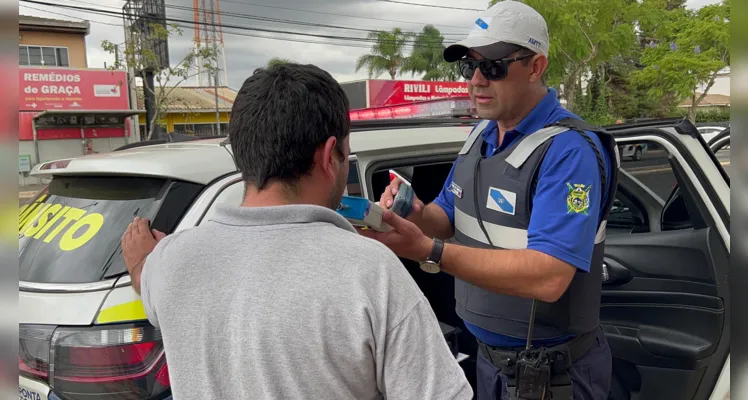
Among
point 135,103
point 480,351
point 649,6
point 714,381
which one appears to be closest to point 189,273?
point 480,351

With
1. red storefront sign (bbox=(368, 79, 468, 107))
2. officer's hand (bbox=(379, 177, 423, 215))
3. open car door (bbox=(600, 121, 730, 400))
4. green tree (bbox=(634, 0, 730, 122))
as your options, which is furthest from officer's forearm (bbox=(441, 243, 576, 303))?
green tree (bbox=(634, 0, 730, 122))

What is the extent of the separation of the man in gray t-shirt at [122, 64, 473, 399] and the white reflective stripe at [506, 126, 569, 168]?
78 cm

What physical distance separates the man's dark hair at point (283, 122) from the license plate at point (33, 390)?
1058mm

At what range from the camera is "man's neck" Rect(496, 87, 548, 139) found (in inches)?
73.0

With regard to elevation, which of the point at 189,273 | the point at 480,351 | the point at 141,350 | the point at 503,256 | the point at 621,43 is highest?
the point at 621,43

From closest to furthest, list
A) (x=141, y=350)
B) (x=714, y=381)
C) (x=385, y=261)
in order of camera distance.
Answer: (x=385, y=261) → (x=141, y=350) → (x=714, y=381)

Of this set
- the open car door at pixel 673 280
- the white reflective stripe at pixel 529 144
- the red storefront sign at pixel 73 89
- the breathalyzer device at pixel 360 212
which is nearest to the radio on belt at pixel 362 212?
the breathalyzer device at pixel 360 212

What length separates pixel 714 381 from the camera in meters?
2.34

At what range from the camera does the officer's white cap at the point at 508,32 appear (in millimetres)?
1775

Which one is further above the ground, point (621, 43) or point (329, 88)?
point (621, 43)

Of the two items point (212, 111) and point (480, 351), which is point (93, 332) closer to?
point (480, 351)

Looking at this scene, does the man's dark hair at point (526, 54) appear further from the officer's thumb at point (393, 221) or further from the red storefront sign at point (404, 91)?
the red storefront sign at point (404, 91)

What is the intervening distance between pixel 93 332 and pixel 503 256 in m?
1.19

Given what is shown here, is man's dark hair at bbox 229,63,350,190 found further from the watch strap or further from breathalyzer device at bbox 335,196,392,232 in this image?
the watch strap
